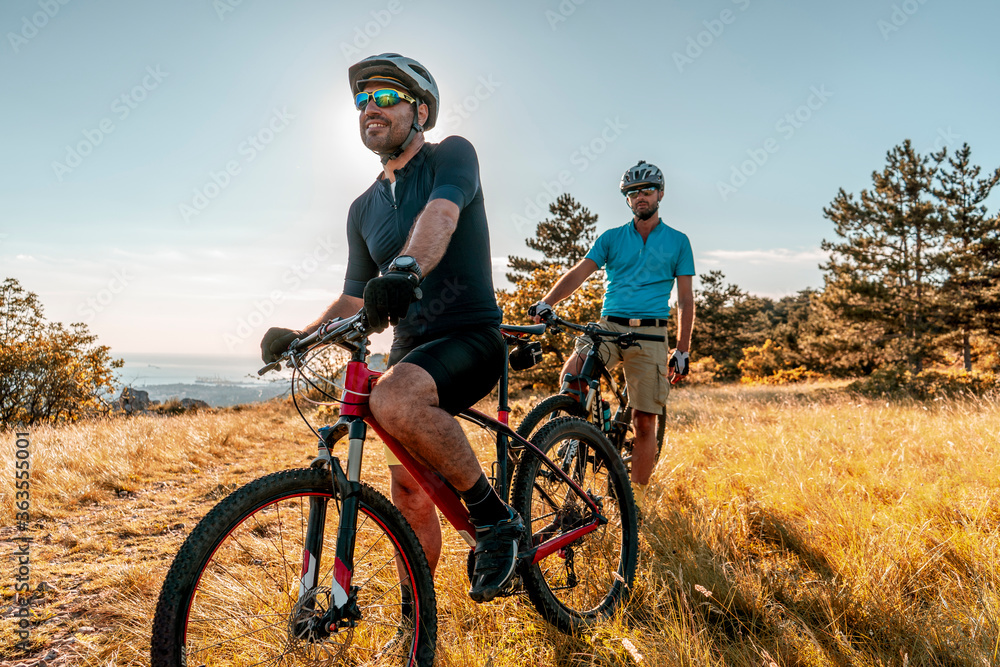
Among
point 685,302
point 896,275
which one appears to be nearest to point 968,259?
point 896,275

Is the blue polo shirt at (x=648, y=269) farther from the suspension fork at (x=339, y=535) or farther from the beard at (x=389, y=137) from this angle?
the suspension fork at (x=339, y=535)

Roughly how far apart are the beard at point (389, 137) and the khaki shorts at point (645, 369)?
2253 mm

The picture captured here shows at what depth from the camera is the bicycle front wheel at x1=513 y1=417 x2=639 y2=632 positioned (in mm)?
2469

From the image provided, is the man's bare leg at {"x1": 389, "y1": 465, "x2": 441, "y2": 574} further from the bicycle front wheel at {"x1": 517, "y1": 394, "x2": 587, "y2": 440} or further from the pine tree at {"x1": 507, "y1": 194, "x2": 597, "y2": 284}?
the pine tree at {"x1": 507, "y1": 194, "x2": 597, "y2": 284}

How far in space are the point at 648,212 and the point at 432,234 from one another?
294cm

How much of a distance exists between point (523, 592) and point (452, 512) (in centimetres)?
70

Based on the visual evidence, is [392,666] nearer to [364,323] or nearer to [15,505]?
[364,323]

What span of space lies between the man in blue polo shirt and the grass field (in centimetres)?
66

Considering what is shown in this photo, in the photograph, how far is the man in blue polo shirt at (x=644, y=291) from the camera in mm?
4168

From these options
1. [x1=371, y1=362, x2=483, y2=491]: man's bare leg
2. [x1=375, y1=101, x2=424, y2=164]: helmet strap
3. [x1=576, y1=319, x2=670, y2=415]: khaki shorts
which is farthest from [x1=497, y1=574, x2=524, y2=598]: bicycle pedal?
[x1=576, y1=319, x2=670, y2=415]: khaki shorts

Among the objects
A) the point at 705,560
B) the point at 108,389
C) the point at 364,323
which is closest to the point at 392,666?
the point at 364,323

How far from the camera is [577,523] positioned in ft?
9.22

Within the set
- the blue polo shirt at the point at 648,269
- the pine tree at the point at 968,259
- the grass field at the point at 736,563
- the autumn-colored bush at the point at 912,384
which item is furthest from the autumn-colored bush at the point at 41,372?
the pine tree at the point at 968,259

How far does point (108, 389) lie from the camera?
17188 millimetres
